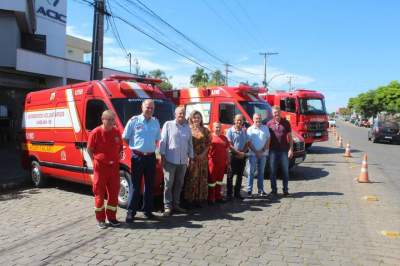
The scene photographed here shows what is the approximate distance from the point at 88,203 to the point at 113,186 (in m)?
2.10

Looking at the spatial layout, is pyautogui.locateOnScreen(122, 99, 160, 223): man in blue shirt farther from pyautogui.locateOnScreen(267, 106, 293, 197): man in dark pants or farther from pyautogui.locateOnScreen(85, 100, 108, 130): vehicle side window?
pyautogui.locateOnScreen(267, 106, 293, 197): man in dark pants

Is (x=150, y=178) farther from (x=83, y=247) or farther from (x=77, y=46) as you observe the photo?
(x=77, y=46)

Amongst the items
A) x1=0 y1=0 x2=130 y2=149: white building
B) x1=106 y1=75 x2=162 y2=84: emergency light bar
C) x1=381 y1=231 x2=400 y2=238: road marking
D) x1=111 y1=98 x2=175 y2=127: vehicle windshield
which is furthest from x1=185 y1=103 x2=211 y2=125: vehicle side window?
x1=0 y1=0 x2=130 y2=149: white building

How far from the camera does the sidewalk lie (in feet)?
34.5

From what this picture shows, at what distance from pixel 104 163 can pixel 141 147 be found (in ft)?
2.05

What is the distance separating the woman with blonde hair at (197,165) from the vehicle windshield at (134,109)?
3.25ft

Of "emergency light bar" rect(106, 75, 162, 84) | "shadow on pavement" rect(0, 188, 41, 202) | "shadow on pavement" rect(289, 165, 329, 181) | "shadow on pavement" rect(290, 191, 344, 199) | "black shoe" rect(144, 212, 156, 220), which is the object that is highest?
"emergency light bar" rect(106, 75, 162, 84)

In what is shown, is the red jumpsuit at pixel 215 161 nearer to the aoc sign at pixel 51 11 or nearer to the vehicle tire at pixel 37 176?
the vehicle tire at pixel 37 176

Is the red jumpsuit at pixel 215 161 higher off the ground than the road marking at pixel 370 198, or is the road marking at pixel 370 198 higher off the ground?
the red jumpsuit at pixel 215 161

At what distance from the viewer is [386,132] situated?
28.5 m

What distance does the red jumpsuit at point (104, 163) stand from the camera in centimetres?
654

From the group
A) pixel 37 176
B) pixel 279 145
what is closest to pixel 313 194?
pixel 279 145

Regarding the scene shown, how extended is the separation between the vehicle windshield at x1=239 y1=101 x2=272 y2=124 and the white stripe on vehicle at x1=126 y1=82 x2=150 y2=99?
13.6 feet

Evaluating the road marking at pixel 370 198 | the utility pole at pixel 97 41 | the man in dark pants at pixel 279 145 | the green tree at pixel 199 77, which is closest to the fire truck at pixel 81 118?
the man in dark pants at pixel 279 145
